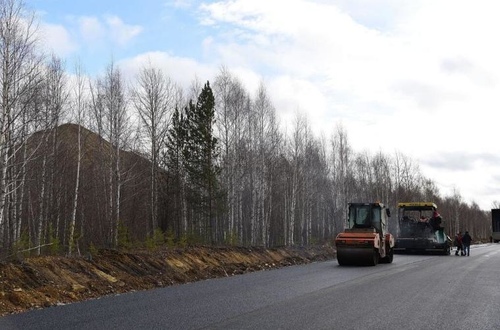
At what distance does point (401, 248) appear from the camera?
33.3 m

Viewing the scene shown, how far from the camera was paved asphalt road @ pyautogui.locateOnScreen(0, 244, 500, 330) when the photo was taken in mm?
8516

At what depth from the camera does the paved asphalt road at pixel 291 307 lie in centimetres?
852

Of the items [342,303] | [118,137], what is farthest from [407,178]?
[342,303]

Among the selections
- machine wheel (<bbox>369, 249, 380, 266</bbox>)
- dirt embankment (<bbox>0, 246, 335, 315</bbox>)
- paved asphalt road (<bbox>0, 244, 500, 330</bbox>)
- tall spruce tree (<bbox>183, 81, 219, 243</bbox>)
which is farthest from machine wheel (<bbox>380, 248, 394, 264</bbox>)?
tall spruce tree (<bbox>183, 81, 219, 243</bbox>)

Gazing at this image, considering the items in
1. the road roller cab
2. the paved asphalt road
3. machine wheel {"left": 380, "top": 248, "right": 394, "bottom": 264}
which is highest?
the road roller cab

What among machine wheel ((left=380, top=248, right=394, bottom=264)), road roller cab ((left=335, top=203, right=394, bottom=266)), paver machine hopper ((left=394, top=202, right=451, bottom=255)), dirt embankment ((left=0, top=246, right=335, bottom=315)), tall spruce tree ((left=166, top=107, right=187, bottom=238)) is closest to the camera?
dirt embankment ((left=0, top=246, right=335, bottom=315))

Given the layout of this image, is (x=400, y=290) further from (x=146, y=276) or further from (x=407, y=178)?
(x=407, y=178)

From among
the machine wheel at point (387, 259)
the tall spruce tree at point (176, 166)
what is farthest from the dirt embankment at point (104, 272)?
the tall spruce tree at point (176, 166)

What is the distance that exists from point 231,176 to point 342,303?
2778 centimetres

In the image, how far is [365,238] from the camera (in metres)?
21.2

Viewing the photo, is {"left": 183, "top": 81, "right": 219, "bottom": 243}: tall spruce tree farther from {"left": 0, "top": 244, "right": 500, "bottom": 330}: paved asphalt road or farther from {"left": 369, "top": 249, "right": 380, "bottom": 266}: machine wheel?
{"left": 0, "top": 244, "right": 500, "bottom": 330}: paved asphalt road

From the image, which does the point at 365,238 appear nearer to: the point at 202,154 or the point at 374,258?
the point at 374,258

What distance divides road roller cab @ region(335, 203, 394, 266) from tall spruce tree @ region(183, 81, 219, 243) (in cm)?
1441

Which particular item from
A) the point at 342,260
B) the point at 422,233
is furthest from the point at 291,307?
the point at 422,233
